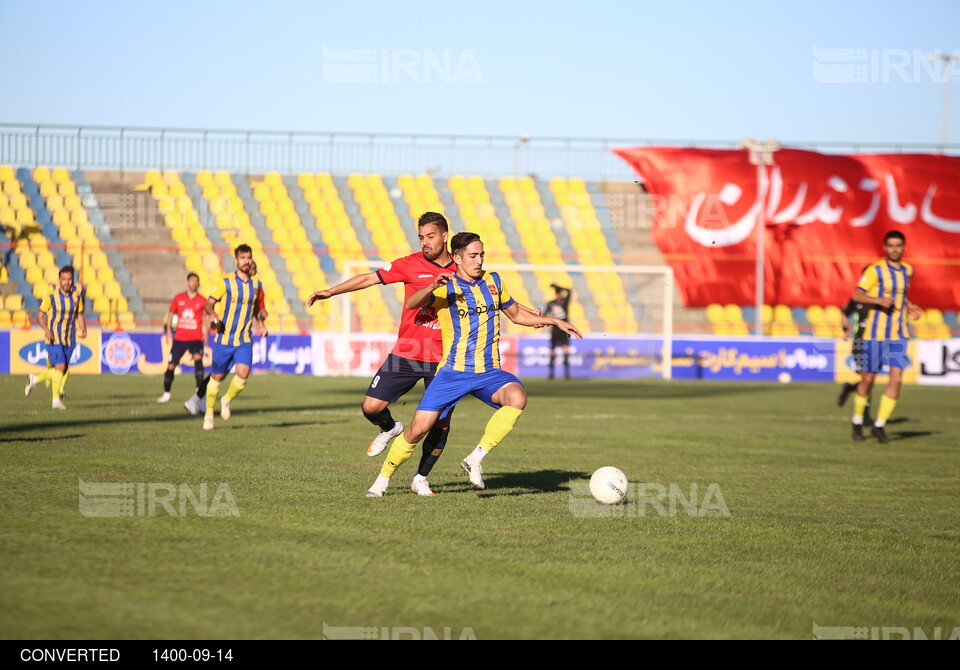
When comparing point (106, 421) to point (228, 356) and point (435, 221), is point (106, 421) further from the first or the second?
point (435, 221)

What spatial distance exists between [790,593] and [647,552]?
1.02m

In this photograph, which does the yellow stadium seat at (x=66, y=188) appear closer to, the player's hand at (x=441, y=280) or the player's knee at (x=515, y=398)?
the player's knee at (x=515, y=398)

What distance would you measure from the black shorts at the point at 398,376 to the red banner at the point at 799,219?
23829mm

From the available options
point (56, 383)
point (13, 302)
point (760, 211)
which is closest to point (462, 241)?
point (56, 383)

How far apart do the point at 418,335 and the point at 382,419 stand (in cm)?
106

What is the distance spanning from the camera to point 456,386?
7668 mm

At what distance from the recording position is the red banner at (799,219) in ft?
105

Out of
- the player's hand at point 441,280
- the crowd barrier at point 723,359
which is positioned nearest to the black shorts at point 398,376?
the player's hand at point 441,280

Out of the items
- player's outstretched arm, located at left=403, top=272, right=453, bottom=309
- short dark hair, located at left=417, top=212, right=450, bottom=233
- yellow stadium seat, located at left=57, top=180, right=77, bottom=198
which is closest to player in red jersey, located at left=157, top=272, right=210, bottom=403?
short dark hair, located at left=417, top=212, right=450, bottom=233

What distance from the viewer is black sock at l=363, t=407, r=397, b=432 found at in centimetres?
899

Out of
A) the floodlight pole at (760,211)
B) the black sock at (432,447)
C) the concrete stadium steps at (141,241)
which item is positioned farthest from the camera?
the concrete stadium steps at (141,241)
